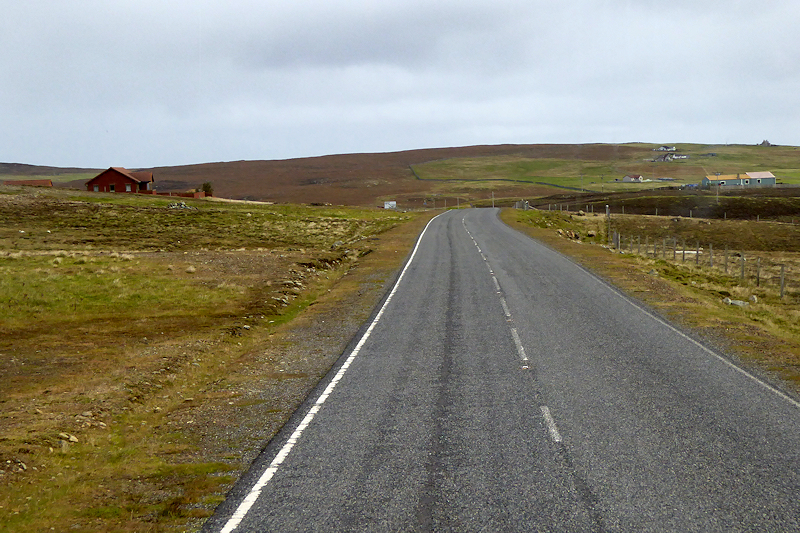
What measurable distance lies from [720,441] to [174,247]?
139ft

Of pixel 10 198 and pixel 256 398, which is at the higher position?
pixel 10 198

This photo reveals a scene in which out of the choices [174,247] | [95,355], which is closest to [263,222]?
[174,247]

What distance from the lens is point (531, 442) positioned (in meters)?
8.81

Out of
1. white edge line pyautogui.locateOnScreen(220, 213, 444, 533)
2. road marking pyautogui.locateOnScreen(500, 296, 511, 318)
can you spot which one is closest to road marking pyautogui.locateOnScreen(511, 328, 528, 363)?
road marking pyautogui.locateOnScreen(500, 296, 511, 318)

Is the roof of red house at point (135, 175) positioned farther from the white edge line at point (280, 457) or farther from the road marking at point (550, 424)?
the road marking at point (550, 424)

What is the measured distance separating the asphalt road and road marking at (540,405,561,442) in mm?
40

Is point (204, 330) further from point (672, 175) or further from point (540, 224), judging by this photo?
point (672, 175)

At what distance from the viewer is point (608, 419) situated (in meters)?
9.70

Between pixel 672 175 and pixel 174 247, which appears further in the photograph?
pixel 672 175

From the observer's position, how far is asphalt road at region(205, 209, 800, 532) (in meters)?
6.88

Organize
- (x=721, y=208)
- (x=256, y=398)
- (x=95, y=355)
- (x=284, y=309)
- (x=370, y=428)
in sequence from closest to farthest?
(x=370, y=428)
(x=256, y=398)
(x=95, y=355)
(x=284, y=309)
(x=721, y=208)

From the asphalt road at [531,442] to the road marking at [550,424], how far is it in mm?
40

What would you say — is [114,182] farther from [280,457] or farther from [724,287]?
[280,457]

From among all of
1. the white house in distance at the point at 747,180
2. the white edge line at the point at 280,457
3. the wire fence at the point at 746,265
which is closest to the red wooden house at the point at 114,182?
the wire fence at the point at 746,265
